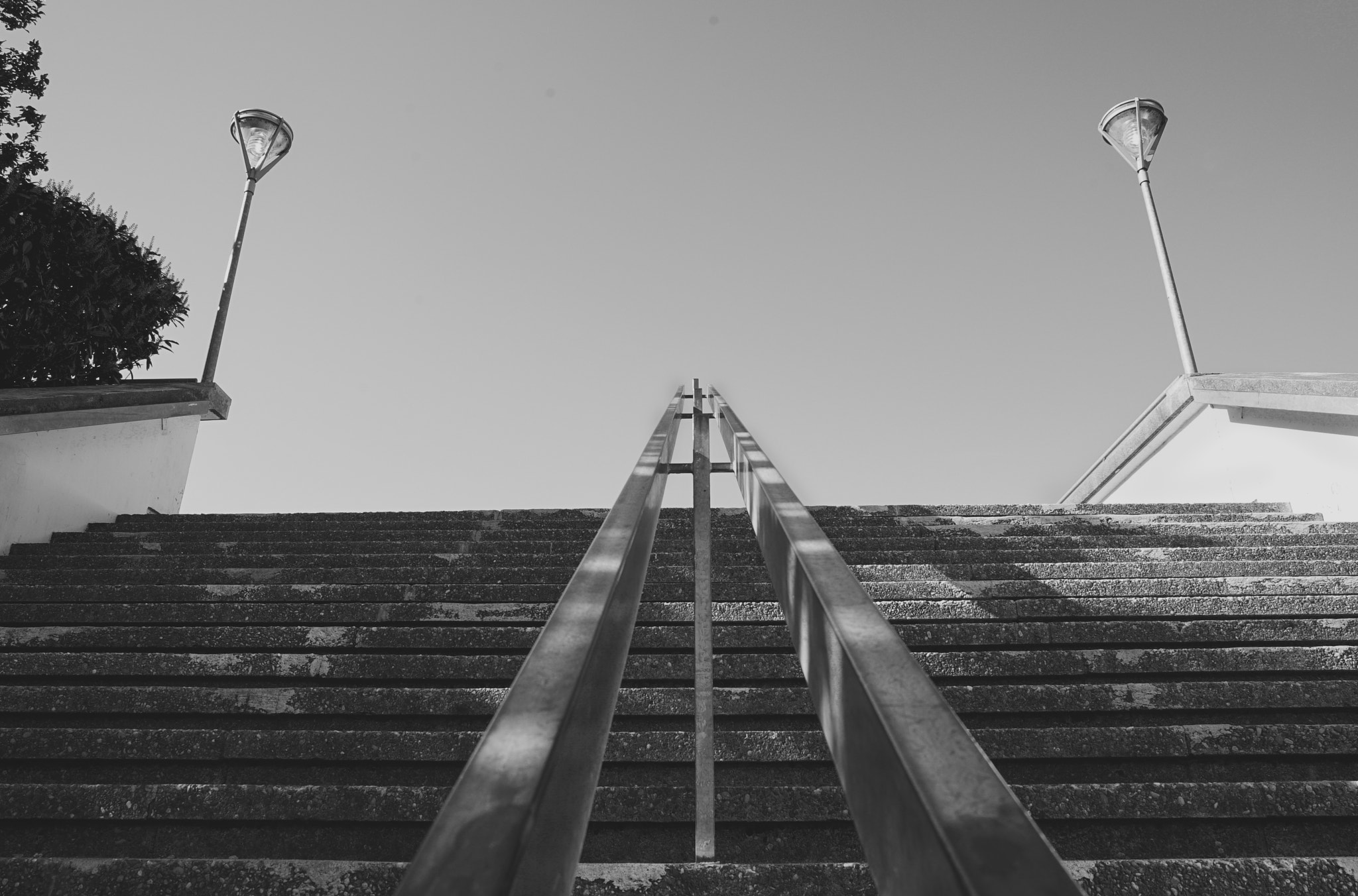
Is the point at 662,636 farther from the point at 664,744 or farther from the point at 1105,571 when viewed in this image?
the point at 1105,571

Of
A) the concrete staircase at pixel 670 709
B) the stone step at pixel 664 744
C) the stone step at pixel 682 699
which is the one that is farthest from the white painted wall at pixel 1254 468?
the stone step at pixel 664 744

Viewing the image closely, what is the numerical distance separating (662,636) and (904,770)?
2.18 metres

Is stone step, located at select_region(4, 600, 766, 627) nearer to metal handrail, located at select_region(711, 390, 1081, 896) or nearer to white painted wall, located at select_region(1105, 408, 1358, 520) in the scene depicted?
metal handrail, located at select_region(711, 390, 1081, 896)

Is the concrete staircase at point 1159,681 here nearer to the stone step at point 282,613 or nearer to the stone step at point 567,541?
the stone step at point 567,541

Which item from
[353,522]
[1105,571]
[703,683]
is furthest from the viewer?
[353,522]

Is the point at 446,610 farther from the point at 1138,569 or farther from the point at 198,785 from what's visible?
the point at 1138,569

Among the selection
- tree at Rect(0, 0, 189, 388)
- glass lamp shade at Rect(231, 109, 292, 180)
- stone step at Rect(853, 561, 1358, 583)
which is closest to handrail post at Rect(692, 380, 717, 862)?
stone step at Rect(853, 561, 1358, 583)

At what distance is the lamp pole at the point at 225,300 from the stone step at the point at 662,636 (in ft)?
11.4

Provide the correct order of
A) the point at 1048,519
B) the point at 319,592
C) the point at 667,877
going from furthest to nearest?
the point at 1048,519
the point at 319,592
the point at 667,877

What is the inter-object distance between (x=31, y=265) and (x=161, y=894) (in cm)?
445

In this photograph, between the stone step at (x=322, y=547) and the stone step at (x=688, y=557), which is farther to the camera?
the stone step at (x=322, y=547)

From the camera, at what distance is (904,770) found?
1.91 ft

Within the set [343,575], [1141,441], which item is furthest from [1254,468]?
[343,575]

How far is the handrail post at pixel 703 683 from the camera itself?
174 centimetres
